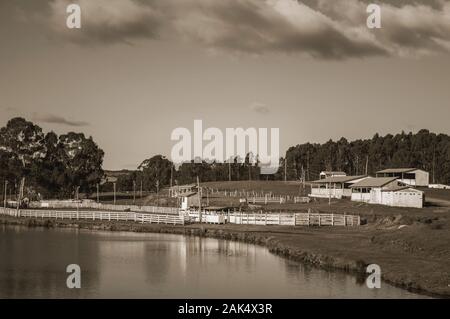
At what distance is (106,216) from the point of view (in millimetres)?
99438

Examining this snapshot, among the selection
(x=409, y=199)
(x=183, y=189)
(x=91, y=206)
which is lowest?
(x=91, y=206)

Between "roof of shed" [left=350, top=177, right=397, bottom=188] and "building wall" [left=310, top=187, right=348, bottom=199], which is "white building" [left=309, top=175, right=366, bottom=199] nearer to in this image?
"building wall" [left=310, top=187, right=348, bottom=199]

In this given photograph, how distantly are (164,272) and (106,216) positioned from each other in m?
54.0

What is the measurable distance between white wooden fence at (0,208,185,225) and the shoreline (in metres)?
2.41

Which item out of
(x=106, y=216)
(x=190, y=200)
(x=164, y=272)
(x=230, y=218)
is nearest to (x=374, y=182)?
(x=190, y=200)

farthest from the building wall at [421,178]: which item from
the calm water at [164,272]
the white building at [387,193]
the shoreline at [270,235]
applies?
the calm water at [164,272]

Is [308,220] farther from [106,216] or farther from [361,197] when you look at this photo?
[361,197]

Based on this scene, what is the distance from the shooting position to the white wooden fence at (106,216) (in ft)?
298

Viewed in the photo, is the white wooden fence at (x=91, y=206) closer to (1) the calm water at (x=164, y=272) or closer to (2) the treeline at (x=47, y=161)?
(2) the treeline at (x=47, y=161)

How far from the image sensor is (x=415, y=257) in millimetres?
46750

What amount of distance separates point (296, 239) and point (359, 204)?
46471 millimetres

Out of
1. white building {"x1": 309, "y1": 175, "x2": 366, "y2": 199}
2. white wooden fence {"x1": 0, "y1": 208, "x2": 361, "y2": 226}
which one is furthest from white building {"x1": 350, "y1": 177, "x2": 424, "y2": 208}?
white wooden fence {"x1": 0, "y1": 208, "x2": 361, "y2": 226}
